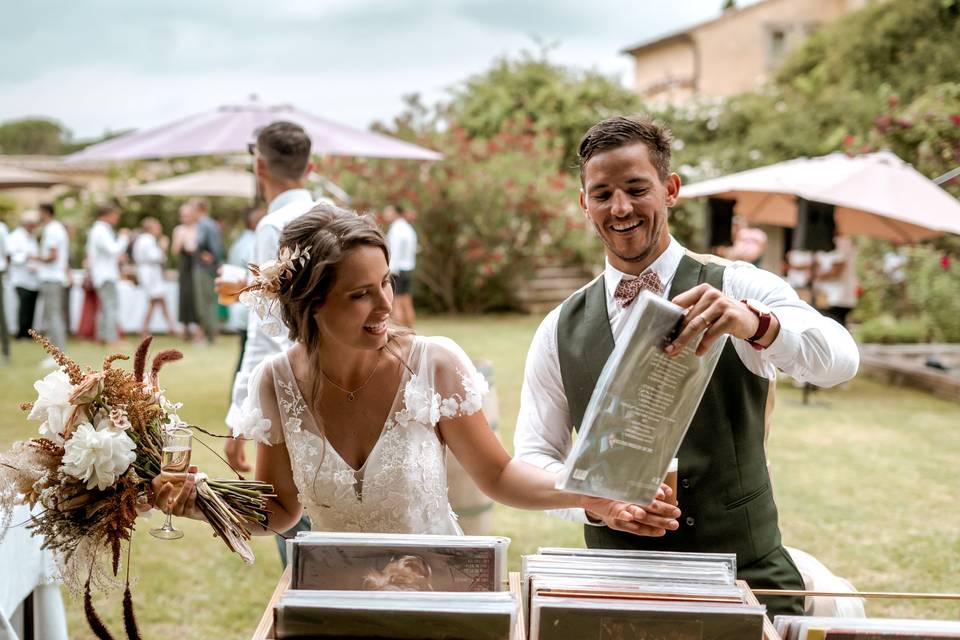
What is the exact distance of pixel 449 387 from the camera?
8.06ft

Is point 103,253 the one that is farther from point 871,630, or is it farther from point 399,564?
point 871,630

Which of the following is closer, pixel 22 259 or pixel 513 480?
pixel 513 480

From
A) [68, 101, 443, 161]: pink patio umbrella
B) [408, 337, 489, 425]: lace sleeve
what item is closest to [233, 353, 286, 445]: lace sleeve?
[408, 337, 489, 425]: lace sleeve

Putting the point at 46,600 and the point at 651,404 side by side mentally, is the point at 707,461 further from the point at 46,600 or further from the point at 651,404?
the point at 46,600

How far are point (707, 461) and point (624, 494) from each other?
29.4 inches

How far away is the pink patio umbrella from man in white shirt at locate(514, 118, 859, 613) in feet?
17.8

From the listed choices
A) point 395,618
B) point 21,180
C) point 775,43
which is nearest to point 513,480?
point 395,618

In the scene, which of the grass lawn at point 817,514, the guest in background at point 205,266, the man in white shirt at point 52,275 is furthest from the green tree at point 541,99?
the grass lawn at point 817,514

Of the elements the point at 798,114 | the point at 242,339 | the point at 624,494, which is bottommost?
the point at 242,339

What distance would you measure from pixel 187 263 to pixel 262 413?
40.3ft

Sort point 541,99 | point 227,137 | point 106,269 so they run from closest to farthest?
point 227,137, point 106,269, point 541,99

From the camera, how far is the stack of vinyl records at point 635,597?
1445mm

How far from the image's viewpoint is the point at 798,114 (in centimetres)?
2105

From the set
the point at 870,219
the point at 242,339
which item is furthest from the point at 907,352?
the point at 242,339
